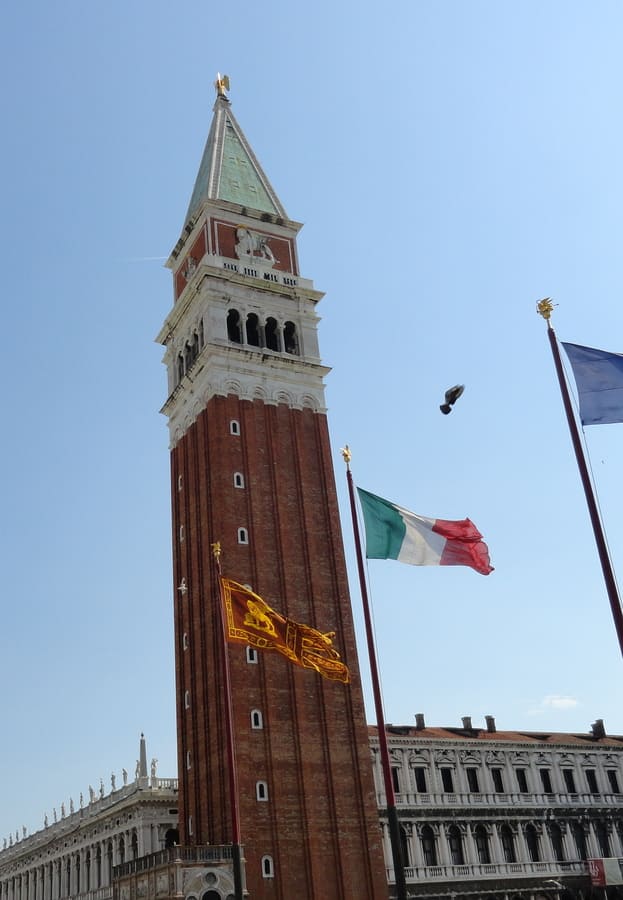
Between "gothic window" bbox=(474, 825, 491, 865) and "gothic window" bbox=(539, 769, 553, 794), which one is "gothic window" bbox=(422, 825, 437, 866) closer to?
"gothic window" bbox=(474, 825, 491, 865)

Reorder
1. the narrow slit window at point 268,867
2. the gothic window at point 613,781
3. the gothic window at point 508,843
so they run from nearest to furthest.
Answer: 1. the narrow slit window at point 268,867
2. the gothic window at point 508,843
3. the gothic window at point 613,781

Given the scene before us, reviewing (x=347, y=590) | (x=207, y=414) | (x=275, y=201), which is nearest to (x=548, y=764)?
(x=347, y=590)

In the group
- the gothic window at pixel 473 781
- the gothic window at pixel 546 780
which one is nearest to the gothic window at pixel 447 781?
the gothic window at pixel 473 781

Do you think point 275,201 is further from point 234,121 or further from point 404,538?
point 404,538

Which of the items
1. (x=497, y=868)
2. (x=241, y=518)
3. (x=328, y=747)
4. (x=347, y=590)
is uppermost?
(x=241, y=518)

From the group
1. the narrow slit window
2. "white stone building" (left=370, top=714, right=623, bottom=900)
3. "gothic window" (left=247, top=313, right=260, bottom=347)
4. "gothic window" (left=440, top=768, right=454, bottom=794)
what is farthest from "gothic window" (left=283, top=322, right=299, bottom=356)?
the narrow slit window

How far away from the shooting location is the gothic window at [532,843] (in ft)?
209

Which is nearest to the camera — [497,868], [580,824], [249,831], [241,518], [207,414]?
[249,831]

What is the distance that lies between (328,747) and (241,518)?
1362cm

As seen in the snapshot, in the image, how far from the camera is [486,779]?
65.6 m

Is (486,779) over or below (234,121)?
below

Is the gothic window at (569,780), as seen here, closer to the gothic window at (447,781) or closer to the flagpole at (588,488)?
the gothic window at (447,781)

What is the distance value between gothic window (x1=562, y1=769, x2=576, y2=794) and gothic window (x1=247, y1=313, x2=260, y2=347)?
39160 mm

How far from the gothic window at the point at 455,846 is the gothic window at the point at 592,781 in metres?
13.1
